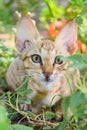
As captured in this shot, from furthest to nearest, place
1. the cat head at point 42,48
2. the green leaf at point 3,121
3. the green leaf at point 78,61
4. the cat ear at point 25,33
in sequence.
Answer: the cat ear at point 25,33, the cat head at point 42,48, the green leaf at point 78,61, the green leaf at point 3,121

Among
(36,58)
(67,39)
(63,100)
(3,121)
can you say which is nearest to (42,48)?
(36,58)

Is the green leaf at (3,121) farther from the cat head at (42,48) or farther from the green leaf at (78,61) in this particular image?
the cat head at (42,48)

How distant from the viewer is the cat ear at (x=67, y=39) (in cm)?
239

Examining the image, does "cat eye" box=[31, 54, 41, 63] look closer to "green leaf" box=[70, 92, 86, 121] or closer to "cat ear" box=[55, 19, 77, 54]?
"cat ear" box=[55, 19, 77, 54]

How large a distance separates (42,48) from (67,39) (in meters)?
0.18

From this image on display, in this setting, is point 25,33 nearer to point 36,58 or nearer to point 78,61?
point 36,58

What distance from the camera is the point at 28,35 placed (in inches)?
96.0

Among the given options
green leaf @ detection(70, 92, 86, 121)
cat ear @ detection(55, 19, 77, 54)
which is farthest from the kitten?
green leaf @ detection(70, 92, 86, 121)

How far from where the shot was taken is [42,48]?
2318 mm

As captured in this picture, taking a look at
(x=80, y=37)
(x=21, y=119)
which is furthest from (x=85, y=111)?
(x=80, y=37)

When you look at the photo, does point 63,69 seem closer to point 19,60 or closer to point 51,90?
point 51,90

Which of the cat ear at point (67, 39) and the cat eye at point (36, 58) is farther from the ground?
the cat ear at point (67, 39)

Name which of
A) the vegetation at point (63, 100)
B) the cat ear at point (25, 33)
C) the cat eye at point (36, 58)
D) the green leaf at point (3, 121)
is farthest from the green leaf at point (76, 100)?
the cat ear at point (25, 33)

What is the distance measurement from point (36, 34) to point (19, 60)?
0.52 feet
